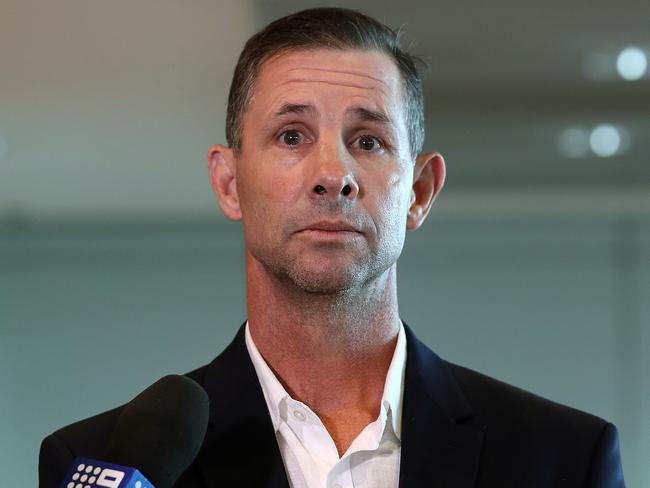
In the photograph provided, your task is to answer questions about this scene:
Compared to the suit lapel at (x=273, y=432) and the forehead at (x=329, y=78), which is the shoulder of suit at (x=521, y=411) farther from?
the forehead at (x=329, y=78)

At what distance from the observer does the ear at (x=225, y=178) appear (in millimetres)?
1647

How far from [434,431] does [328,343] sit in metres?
0.18

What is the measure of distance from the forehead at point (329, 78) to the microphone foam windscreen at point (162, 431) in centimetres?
44

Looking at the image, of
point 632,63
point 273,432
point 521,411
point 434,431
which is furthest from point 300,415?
point 632,63

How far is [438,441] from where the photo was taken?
4.86 ft

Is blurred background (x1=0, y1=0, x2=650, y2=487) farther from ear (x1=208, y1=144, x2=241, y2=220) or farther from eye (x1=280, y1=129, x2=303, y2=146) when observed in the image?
eye (x1=280, y1=129, x2=303, y2=146)

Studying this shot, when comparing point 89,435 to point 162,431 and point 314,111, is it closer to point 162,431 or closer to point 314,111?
point 162,431

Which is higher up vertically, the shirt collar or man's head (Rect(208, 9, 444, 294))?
man's head (Rect(208, 9, 444, 294))

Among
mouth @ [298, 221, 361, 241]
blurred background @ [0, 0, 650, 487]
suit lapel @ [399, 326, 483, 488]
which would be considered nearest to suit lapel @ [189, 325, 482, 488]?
suit lapel @ [399, 326, 483, 488]

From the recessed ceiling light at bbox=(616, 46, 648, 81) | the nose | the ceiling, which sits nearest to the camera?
the nose

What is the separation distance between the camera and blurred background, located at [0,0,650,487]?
3078mm

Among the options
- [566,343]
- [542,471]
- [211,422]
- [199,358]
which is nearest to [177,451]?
[211,422]

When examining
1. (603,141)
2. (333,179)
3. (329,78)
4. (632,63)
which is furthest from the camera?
(603,141)

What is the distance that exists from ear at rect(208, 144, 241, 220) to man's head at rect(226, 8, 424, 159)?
23mm
